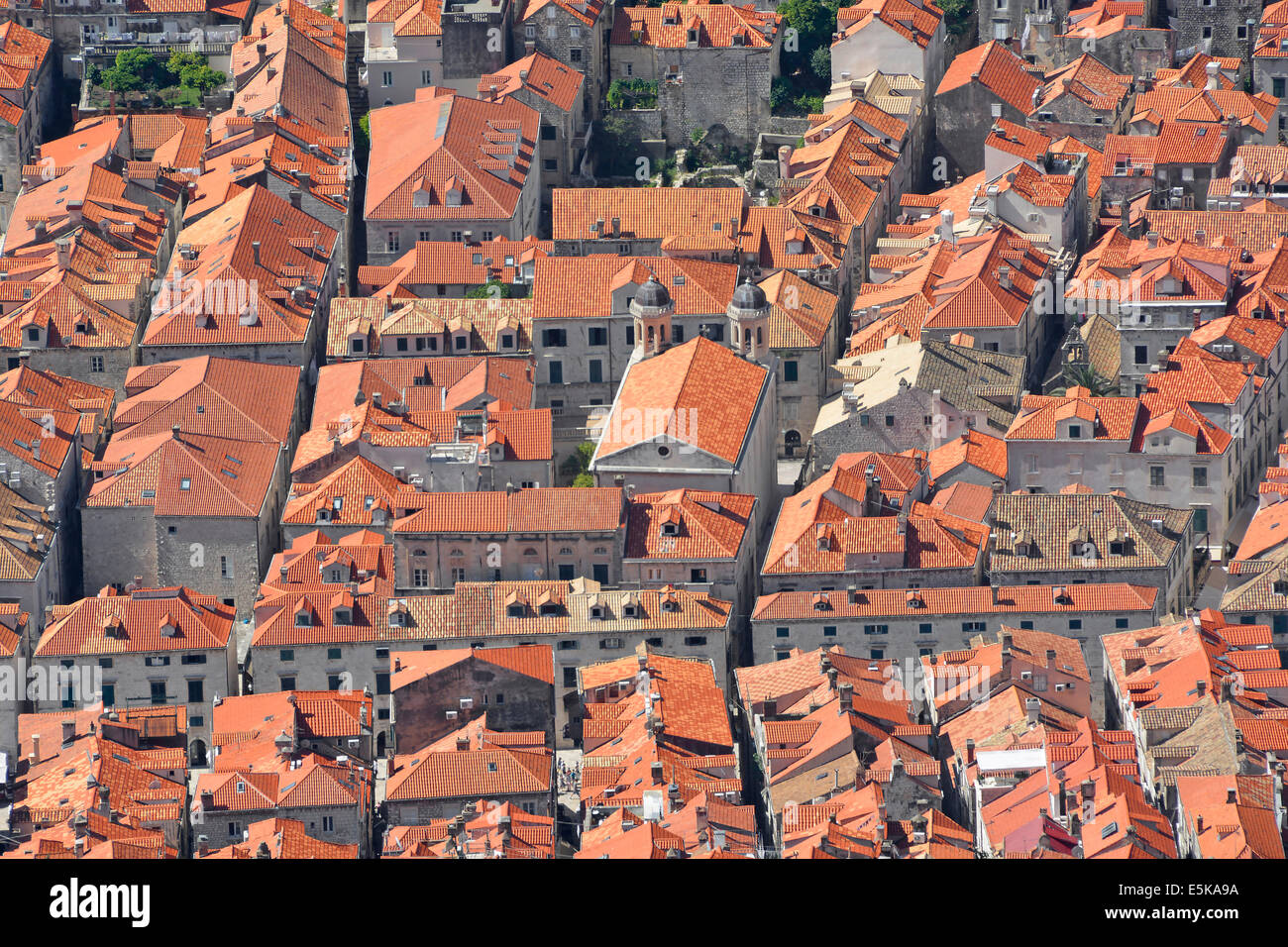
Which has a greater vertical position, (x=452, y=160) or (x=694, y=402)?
(x=452, y=160)

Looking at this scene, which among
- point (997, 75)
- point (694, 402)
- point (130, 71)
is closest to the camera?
point (694, 402)

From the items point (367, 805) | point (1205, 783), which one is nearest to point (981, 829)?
point (1205, 783)

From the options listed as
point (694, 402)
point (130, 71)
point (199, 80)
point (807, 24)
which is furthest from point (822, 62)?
point (130, 71)

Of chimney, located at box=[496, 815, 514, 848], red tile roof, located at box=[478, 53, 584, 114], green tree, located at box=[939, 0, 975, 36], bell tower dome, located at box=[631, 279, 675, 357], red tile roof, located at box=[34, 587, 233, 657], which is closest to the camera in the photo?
chimney, located at box=[496, 815, 514, 848]

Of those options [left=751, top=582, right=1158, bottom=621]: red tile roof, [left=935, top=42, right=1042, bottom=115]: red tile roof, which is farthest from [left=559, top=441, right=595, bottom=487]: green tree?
[left=935, top=42, right=1042, bottom=115]: red tile roof

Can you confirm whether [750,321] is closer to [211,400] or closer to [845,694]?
[845,694]

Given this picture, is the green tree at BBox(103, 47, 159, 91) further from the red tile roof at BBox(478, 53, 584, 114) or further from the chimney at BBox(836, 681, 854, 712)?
the chimney at BBox(836, 681, 854, 712)

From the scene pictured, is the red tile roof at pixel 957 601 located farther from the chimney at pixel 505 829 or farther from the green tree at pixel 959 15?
the green tree at pixel 959 15

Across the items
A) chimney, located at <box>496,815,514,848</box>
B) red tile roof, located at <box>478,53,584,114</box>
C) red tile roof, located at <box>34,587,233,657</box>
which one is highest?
red tile roof, located at <box>478,53,584,114</box>

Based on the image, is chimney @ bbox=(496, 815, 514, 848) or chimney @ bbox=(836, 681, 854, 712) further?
chimney @ bbox=(836, 681, 854, 712)

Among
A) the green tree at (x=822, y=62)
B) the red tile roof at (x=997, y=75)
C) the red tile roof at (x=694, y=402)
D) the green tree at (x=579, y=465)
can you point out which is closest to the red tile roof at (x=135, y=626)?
the red tile roof at (x=694, y=402)
